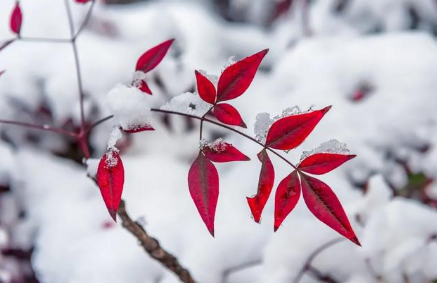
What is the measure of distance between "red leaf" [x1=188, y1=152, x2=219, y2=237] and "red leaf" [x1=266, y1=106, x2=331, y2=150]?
0.07 meters

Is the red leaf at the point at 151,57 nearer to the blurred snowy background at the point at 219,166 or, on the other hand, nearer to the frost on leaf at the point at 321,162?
the frost on leaf at the point at 321,162

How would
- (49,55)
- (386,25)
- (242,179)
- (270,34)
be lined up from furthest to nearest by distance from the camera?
(270,34) < (386,25) < (49,55) < (242,179)

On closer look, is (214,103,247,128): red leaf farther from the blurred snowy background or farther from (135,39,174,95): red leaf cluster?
the blurred snowy background

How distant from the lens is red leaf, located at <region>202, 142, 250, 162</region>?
1.32 feet

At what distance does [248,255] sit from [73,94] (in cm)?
62

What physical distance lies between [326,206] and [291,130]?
81 mm

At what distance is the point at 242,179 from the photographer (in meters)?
0.99

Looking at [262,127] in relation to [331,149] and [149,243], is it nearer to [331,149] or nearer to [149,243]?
[331,149]

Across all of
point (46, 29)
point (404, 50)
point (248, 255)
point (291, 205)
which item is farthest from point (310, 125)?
point (46, 29)

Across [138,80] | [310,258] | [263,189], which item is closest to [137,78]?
[138,80]

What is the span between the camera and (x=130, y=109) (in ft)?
1.40

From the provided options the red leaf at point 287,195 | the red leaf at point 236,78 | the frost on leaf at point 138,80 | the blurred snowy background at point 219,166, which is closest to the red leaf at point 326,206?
the red leaf at point 287,195

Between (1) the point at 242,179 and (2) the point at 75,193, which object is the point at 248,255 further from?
(2) the point at 75,193

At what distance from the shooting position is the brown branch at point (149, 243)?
53cm
